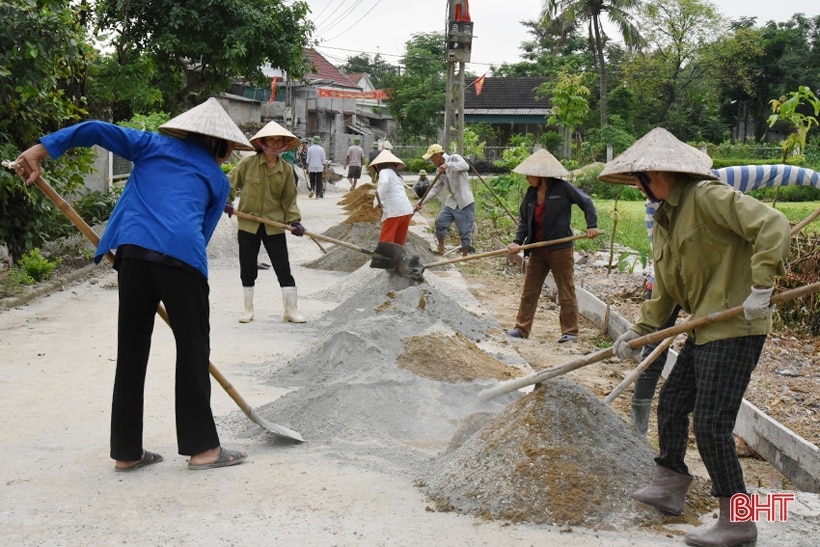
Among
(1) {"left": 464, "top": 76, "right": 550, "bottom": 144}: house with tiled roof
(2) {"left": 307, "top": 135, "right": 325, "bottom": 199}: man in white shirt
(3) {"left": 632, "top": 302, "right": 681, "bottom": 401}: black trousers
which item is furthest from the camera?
(1) {"left": 464, "top": 76, "right": 550, "bottom": 144}: house with tiled roof

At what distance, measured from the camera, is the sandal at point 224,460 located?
4.57 m

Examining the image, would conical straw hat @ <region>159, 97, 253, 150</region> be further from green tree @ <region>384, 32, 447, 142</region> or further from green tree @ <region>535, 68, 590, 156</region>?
green tree @ <region>384, 32, 447, 142</region>

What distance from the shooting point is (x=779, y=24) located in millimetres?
47688

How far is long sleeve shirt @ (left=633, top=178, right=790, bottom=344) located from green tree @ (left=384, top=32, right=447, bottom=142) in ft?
146

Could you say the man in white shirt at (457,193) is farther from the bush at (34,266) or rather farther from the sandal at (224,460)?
the sandal at (224,460)

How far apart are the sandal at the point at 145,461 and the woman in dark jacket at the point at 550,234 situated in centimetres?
433

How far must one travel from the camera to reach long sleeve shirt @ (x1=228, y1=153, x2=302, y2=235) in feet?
28.6

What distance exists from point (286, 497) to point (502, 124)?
49.1 m

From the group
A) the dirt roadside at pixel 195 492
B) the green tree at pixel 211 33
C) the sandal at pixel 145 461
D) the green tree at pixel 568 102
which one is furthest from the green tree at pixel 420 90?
the sandal at pixel 145 461

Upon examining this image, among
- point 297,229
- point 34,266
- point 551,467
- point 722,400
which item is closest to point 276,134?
point 297,229

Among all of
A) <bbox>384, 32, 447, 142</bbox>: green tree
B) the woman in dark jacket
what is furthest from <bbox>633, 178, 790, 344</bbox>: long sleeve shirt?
<bbox>384, 32, 447, 142</bbox>: green tree

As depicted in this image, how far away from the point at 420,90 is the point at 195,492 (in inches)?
1779

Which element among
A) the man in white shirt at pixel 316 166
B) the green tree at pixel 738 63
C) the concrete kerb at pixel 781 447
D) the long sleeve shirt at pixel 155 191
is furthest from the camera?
the green tree at pixel 738 63

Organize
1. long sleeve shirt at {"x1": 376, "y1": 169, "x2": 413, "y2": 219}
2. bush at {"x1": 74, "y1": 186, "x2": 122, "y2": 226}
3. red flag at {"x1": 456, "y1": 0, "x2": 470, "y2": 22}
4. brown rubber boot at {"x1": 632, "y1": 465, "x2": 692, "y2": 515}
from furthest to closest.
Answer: red flag at {"x1": 456, "y1": 0, "x2": 470, "y2": 22}
bush at {"x1": 74, "y1": 186, "x2": 122, "y2": 226}
long sleeve shirt at {"x1": 376, "y1": 169, "x2": 413, "y2": 219}
brown rubber boot at {"x1": 632, "y1": 465, "x2": 692, "y2": 515}
